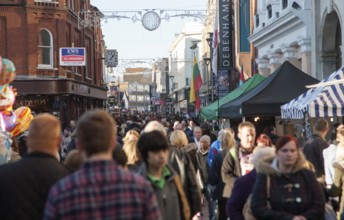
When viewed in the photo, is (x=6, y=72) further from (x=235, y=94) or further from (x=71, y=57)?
(x=71, y=57)

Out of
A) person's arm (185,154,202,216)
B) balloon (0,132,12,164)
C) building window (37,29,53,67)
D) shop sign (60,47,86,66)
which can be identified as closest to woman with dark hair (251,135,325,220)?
person's arm (185,154,202,216)

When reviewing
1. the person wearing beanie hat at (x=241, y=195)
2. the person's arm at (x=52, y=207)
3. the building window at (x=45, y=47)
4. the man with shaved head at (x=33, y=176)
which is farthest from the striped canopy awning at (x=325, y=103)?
the building window at (x=45, y=47)

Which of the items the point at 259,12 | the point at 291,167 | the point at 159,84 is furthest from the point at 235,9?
the point at 159,84

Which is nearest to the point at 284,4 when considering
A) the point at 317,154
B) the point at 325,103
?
the point at 325,103

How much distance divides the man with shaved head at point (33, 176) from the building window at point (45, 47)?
26452mm

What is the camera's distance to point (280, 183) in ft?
16.6

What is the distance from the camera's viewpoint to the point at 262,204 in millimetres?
5078

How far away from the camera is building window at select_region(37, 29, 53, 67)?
99.2ft

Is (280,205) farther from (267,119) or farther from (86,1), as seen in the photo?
(86,1)

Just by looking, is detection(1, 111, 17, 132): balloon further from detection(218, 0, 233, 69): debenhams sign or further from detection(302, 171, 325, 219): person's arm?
detection(218, 0, 233, 69): debenhams sign

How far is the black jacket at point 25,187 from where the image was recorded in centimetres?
417

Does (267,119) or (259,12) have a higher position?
(259,12)

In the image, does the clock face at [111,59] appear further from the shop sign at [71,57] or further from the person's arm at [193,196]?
the person's arm at [193,196]

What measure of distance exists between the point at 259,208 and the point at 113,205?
2.02 metres
